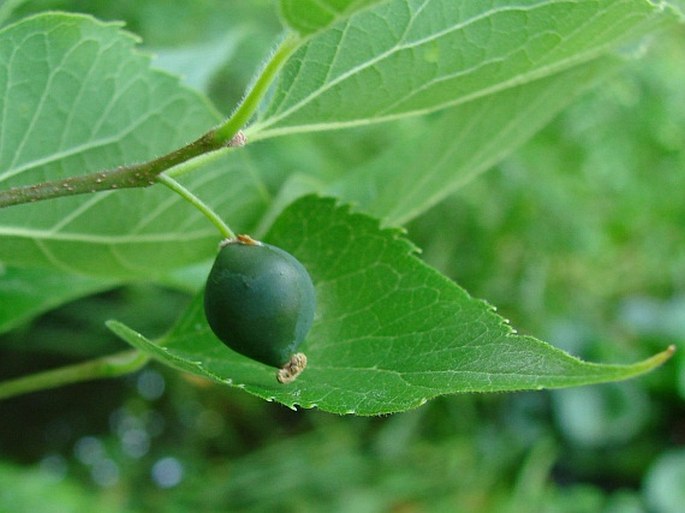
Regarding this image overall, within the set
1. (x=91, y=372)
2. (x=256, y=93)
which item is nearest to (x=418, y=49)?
(x=256, y=93)

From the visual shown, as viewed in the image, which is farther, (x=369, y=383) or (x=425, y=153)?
(x=425, y=153)

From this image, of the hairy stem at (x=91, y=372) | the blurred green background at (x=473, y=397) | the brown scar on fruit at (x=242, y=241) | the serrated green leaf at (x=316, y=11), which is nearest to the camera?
the serrated green leaf at (x=316, y=11)

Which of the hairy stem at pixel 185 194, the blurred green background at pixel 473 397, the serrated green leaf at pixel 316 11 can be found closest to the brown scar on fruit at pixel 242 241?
the hairy stem at pixel 185 194

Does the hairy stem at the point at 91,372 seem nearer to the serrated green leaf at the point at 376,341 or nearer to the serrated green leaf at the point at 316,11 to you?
the serrated green leaf at the point at 376,341

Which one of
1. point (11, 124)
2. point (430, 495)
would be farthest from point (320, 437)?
point (11, 124)

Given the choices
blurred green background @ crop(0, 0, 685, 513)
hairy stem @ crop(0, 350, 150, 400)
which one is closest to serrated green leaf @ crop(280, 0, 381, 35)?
hairy stem @ crop(0, 350, 150, 400)

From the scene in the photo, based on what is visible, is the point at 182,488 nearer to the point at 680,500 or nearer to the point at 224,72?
the point at 224,72

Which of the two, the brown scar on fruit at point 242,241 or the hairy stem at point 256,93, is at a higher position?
the hairy stem at point 256,93

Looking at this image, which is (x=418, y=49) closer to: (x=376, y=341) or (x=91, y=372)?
(x=376, y=341)
